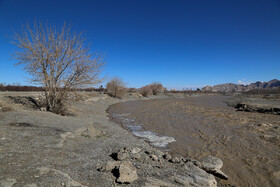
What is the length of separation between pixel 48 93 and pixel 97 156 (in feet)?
27.9

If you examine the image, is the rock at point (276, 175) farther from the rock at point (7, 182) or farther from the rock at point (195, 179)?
the rock at point (7, 182)

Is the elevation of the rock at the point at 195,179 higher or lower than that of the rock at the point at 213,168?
higher

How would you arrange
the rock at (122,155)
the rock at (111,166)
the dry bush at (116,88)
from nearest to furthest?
the rock at (111,166) → the rock at (122,155) → the dry bush at (116,88)

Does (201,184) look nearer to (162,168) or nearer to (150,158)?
(162,168)

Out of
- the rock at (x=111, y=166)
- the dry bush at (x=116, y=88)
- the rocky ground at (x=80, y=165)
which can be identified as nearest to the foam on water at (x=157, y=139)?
the rocky ground at (x=80, y=165)

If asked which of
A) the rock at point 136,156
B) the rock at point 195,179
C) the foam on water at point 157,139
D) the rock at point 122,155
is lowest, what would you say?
the foam on water at point 157,139

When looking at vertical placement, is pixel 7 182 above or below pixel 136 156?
above

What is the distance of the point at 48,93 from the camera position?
35.2 ft

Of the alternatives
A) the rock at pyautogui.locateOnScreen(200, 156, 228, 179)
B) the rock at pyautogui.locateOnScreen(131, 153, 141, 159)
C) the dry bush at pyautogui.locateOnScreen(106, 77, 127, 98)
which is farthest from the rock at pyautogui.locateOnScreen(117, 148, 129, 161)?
the dry bush at pyautogui.locateOnScreen(106, 77, 127, 98)

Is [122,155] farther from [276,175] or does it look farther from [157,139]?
[276,175]

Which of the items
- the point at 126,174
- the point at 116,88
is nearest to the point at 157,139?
the point at 126,174

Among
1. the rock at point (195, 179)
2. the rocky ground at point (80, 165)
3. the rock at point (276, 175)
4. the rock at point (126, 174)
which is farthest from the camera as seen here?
the rock at point (276, 175)

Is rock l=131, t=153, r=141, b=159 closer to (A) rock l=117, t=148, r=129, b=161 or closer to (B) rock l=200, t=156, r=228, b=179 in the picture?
(A) rock l=117, t=148, r=129, b=161

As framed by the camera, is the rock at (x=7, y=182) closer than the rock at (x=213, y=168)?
Yes
